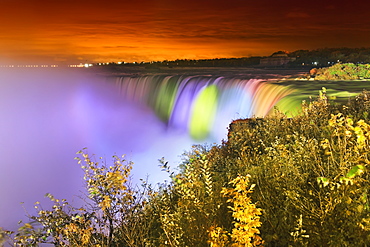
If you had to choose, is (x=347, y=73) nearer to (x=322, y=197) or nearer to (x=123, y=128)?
(x=123, y=128)

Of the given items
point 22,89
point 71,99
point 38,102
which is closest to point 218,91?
point 71,99

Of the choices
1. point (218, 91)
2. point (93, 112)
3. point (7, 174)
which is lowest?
point (7, 174)

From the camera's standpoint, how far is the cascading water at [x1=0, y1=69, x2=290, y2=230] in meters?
19.1

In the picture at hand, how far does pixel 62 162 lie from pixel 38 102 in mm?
36516

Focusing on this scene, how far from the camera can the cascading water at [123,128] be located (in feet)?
62.8

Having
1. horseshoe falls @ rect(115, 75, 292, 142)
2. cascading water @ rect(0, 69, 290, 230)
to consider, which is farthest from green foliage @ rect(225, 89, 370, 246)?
horseshoe falls @ rect(115, 75, 292, 142)

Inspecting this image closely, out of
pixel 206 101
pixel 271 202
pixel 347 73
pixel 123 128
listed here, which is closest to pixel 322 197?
pixel 271 202

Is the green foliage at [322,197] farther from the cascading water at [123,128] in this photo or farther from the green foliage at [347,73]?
the green foliage at [347,73]

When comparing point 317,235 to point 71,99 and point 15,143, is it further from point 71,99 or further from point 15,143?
point 71,99

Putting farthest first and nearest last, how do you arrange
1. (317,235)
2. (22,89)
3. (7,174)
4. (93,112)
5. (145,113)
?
(22,89) → (93,112) → (145,113) → (7,174) → (317,235)

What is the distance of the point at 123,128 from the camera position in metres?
32.6

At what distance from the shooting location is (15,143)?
3105 cm

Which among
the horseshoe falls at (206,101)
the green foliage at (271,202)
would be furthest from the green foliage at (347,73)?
the green foliage at (271,202)

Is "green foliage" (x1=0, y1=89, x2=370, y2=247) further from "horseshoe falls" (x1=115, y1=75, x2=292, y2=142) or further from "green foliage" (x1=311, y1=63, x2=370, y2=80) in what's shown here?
Result: "green foliage" (x1=311, y1=63, x2=370, y2=80)
